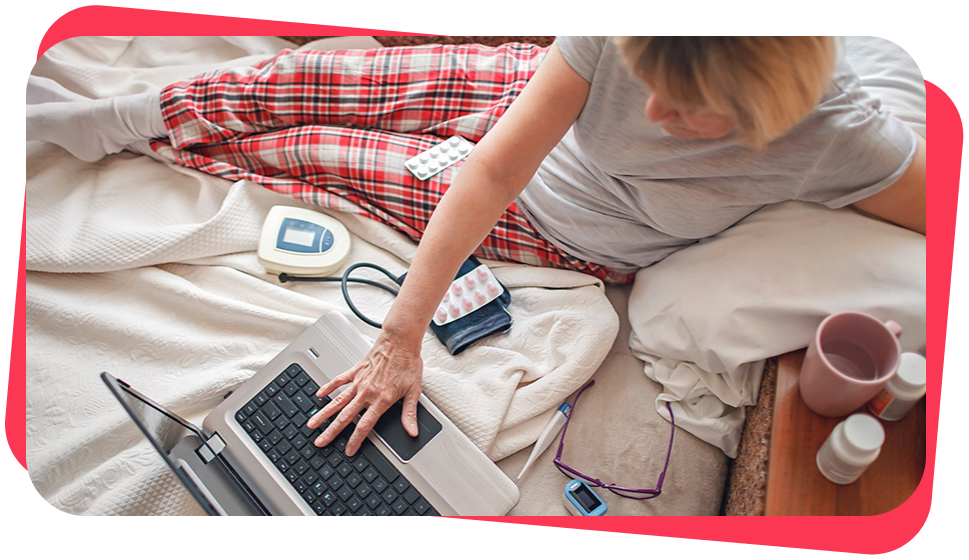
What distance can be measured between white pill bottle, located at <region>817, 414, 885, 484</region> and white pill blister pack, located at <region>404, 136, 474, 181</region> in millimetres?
722

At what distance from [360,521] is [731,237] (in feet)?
2.12

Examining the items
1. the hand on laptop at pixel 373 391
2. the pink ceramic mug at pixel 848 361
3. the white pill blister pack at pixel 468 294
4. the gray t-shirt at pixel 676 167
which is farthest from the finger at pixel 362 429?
the pink ceramic mug at pixel 848 361

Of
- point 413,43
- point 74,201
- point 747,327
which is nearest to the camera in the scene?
point 747,327

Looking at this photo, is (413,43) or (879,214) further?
(413,43)

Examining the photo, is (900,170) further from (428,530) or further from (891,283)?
(428,530)

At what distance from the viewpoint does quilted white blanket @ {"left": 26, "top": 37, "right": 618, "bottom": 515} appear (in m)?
0.87

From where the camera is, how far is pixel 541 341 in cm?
97

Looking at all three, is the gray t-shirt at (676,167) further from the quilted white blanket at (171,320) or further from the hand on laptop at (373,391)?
the hand on laptop at (373,391)

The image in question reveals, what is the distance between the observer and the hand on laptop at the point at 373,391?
806mm

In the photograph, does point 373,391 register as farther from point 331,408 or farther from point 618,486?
point 618,486

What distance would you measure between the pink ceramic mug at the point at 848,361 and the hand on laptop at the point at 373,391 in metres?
0.51

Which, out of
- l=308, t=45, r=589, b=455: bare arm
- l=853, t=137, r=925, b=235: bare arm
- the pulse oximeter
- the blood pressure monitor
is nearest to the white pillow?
l=853, t=137, r=925, b=235: bare arm

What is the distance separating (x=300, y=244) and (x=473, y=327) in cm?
35

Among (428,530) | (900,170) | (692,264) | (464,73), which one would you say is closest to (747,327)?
(692,264)
